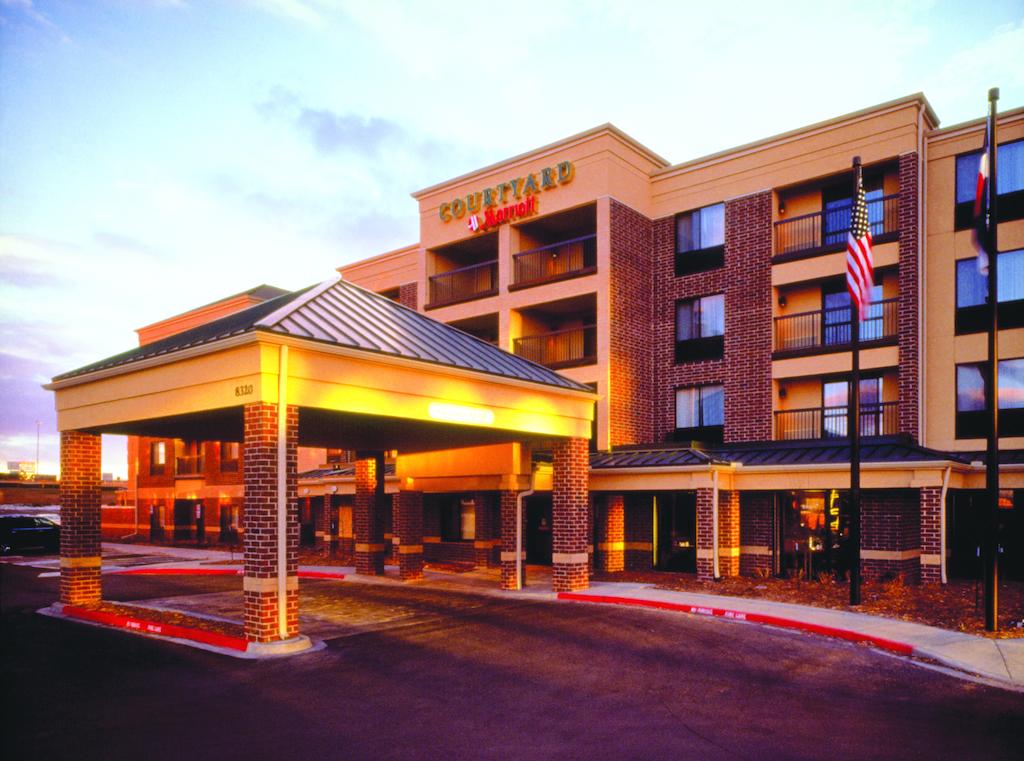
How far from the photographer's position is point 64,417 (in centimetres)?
1777

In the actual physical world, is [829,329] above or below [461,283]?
below

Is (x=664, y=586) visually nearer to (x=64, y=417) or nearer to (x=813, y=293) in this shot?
(x=813, y=293)

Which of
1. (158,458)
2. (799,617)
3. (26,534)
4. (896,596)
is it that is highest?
(158,458)

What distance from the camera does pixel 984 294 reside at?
23312mm

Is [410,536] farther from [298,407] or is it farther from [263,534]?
[298,407]

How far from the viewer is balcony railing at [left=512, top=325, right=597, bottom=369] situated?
30.0 m

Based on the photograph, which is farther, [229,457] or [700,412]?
[229,457]

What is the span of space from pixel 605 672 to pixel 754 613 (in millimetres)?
6090

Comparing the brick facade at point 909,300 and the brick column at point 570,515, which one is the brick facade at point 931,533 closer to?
the brick facade at point 909,300

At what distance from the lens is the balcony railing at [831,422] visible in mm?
24578

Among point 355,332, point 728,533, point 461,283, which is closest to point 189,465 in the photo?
point 461,283

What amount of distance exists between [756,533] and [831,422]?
4.82m

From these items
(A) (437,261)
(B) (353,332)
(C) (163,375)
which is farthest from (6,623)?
(A) (437,261)

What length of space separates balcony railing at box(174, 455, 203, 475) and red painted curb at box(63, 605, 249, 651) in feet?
95.4
